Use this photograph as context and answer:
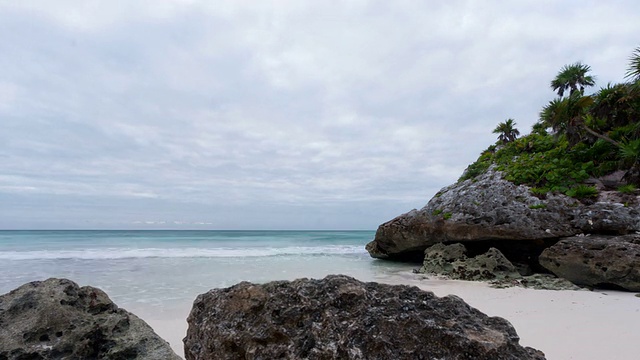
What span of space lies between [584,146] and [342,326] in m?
15.6

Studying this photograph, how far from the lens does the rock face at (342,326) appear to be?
1969 mm

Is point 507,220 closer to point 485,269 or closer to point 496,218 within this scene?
point 496,218

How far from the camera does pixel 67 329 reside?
2715 millimetres

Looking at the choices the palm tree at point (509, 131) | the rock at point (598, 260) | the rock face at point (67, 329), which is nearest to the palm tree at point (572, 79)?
the palm tree at point (509, 131)

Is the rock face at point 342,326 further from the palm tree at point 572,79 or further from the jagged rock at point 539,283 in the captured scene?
the palm tree at point 572,79

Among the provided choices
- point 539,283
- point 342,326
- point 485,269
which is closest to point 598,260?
point 539,283

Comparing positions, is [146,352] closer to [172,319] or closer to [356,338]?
[356,338]

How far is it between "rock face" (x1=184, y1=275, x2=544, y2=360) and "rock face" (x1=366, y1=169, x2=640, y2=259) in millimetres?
10335

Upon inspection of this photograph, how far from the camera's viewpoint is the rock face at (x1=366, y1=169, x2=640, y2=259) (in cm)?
1008

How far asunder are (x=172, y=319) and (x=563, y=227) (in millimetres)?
11135

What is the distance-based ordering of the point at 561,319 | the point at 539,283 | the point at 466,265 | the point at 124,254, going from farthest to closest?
the point at 124,254, the point at 466,265, the point at 539,283, the point at 561,319

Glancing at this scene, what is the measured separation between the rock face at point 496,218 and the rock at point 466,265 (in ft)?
2.27

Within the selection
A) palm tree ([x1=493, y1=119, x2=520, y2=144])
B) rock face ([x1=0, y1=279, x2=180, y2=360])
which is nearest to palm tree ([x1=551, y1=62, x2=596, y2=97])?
palm tree ([x1=493, y1=119, x2=520, y2=144])

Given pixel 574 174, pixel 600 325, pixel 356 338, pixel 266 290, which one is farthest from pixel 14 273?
pixel 574 174
